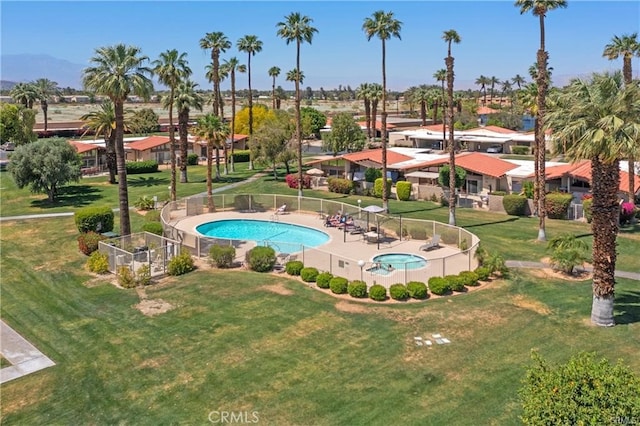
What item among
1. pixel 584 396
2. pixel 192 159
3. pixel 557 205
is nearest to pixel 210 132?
pixel 557 205

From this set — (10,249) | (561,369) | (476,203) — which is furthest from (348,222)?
(561,369)

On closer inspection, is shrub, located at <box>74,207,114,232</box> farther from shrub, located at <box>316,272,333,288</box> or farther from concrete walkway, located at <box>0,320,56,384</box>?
shrub, located at <box>316,272,333,288</box>

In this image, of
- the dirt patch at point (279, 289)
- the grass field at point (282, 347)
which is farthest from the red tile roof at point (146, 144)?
the dirt patch at point (279, 289)

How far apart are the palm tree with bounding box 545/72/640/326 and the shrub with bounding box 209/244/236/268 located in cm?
1726

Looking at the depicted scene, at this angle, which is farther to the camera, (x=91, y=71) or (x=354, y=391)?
(x=91, y=71)

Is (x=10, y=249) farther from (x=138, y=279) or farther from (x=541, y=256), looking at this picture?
(x=541, y=256)

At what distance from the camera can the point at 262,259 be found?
3014 cm

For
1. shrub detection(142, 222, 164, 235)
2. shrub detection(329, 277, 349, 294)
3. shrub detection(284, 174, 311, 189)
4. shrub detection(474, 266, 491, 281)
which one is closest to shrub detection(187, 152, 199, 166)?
shrub detection(284, 174, 311, 189)

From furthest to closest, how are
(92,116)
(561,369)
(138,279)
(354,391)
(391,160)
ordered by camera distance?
1. (391,160)
2. (92,116)
3. (138,279)
4. (354,391)
5. (561,369)

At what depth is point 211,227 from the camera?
139ft

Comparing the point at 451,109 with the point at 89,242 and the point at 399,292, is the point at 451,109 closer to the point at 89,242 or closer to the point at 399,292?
the point at 399,292

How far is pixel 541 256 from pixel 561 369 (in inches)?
835

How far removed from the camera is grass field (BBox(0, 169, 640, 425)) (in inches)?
656

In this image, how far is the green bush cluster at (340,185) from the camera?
54375 millimetres
